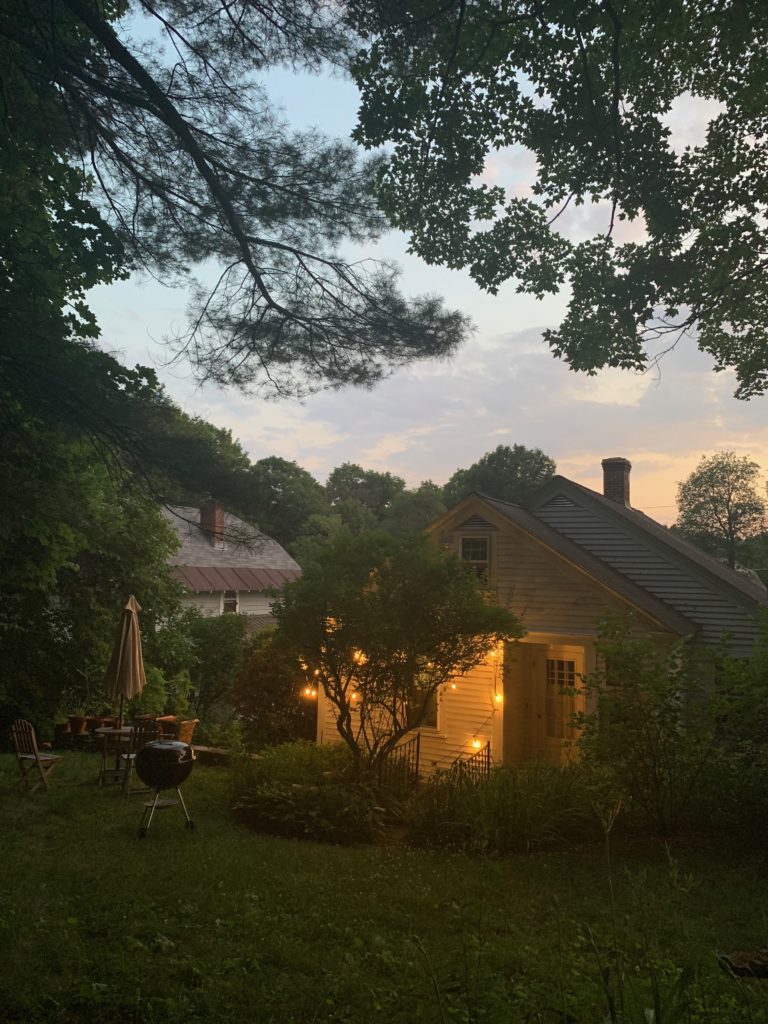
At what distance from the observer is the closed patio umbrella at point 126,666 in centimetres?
1090

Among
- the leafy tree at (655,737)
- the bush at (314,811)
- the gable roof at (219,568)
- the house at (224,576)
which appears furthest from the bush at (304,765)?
Result: the gable roof at (219,568)

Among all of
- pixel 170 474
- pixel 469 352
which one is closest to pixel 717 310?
pixel 469 352

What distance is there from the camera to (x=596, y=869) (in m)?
7.37

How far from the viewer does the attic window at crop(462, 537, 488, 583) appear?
14234mm

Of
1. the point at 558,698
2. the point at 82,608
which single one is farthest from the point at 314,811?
the point at 82,608

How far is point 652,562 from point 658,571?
0.29m

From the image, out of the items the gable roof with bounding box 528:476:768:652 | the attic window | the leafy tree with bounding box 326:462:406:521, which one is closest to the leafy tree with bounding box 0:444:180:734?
the attic window

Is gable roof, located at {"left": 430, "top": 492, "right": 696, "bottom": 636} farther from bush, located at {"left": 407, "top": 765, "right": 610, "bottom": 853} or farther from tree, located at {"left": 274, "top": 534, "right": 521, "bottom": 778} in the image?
bush, located at {"left": 407, "top": 765, "right": 610, "bottom": 853}

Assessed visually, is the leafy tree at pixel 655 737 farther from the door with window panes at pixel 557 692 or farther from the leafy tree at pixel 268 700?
the leafy tree at pixel 268 700

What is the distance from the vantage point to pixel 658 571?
15.8 m

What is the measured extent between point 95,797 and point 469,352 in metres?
8.35

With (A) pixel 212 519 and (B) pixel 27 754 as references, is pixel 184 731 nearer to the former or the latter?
(B) pixel 27 754

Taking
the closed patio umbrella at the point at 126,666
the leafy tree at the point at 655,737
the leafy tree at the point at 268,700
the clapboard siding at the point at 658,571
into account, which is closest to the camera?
the leafy tree at the point at 655,737

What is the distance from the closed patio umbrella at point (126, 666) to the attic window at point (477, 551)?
6535 millimetres
